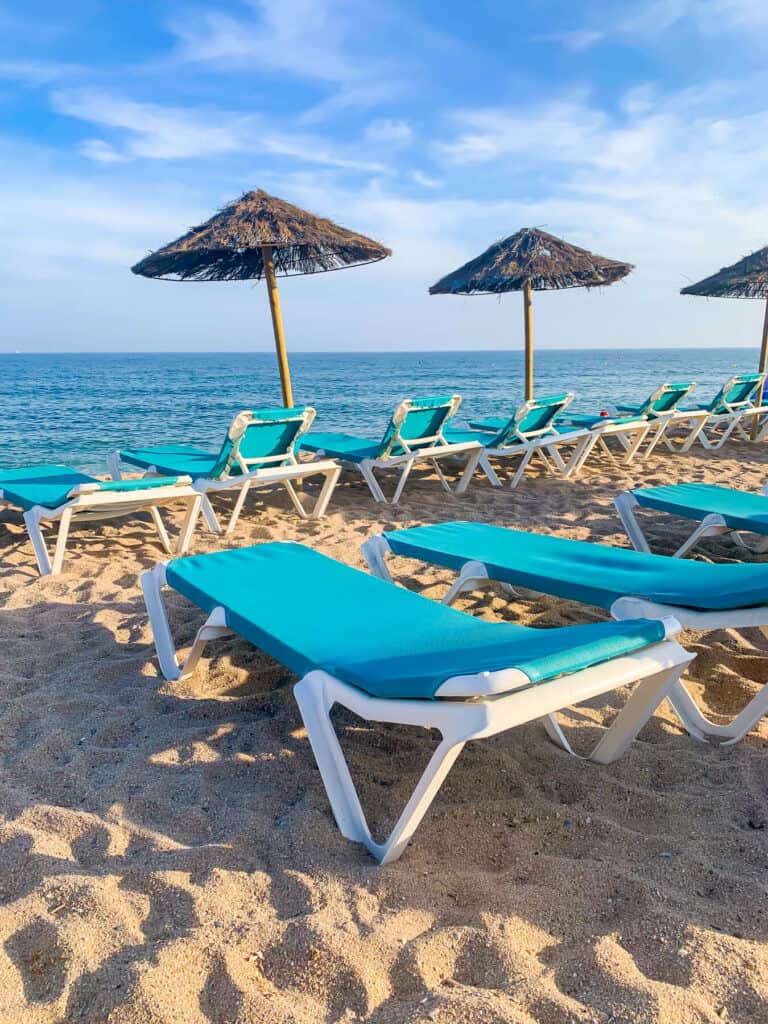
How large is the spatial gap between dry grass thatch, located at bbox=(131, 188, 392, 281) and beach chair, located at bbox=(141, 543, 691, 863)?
4.15 metres

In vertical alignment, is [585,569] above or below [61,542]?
above

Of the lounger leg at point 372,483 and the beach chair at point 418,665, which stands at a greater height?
the beach chair at point 418,665

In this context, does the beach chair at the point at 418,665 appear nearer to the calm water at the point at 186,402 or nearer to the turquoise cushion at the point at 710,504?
the turquoise cushion at the point at 710,504

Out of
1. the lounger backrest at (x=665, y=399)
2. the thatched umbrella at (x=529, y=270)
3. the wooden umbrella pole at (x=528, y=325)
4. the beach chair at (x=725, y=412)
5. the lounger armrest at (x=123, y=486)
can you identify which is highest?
the thatched umbrella at (x=529, y=270)

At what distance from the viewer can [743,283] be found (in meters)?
10.9

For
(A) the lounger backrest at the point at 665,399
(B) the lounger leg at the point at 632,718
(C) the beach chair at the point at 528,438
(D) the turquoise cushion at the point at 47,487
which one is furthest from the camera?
(A) the lounger backrest at the point at 665,399

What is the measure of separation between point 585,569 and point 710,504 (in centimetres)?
150

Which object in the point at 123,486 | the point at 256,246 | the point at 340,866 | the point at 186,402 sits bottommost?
the point at 186,402

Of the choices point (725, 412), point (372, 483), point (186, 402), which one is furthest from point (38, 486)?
point (186, 402)

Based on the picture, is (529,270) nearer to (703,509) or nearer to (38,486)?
(703,509)

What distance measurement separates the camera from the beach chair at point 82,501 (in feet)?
12.7

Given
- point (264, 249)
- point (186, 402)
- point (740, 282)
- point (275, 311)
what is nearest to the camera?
point (264, 249)

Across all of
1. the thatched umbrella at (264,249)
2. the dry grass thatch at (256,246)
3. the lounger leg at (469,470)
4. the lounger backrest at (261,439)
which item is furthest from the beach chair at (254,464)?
the dry grass thatch at (256,246)

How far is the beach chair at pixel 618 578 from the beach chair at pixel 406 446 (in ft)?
7.97
